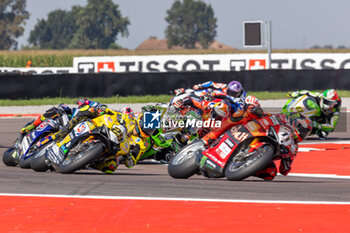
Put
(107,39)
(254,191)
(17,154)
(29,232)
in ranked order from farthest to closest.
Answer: (107,39)
(17,154)
(254,191)
(29,232)

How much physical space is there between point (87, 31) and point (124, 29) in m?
6.43

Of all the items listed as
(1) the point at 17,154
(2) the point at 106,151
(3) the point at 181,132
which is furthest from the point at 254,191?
(1) the point at 17,154

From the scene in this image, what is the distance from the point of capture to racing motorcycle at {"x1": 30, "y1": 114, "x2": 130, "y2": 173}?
969 cm

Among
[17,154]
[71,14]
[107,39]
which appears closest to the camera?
[17,154]

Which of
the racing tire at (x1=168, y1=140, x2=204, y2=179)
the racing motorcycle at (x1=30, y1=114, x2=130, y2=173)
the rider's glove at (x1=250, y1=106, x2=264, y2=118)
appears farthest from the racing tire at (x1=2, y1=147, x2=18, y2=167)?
the rider's glove at (x1=250, y1=106, x2=264, y2=118)

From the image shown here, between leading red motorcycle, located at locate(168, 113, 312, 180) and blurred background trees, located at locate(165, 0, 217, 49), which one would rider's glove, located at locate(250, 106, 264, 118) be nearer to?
leading red motorcycle, located at locate(168, 113, 312, 180)

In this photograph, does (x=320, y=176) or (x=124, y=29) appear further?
(x=124, y=29)

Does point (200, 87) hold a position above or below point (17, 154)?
Result: above

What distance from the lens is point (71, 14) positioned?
15625cm

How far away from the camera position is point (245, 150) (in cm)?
895

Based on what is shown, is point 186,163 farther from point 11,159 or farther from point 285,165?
point 11,159

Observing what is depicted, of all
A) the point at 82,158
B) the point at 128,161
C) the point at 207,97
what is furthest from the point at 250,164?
the point at 128,161

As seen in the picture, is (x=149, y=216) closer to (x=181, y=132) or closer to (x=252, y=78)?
(x=181, y=132)

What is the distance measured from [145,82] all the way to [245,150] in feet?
65.3
